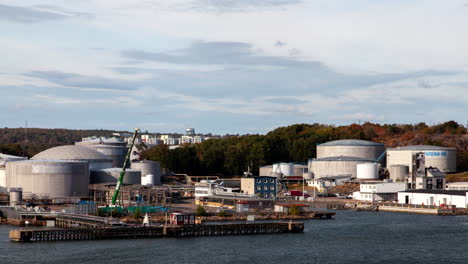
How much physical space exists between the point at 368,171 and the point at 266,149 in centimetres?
2312

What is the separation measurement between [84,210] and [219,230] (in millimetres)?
14236

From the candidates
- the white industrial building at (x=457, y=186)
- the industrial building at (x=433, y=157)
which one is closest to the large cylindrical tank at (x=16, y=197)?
the white industrial building at (x=457, y=186)

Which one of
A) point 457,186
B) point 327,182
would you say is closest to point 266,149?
point 327,182

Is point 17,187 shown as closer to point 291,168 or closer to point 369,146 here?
point 291,168

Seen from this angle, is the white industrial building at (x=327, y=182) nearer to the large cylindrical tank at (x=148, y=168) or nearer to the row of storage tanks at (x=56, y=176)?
the large cylindrical tank at (x=148, y=168)

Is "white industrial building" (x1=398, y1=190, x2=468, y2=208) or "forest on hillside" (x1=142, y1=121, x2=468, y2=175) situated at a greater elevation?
"forest on hillside" (x1=142, y1=121, x2=468, y2=175)

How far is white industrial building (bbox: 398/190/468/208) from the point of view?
70.6m

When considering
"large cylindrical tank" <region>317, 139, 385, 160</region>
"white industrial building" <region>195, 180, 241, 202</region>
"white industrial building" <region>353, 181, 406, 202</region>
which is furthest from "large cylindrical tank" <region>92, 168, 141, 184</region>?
"large cylindrical tank" <region>317, 139, 385, 160</region>

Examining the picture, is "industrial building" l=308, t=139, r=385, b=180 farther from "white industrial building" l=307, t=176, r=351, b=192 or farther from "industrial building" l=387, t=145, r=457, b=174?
"industrial building" l=387, t=145, r=457, b=174

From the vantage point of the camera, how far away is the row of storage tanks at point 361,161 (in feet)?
315

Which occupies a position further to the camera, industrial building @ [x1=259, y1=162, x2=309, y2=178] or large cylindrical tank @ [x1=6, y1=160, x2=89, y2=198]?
industrial building @ [x1=259, y1=162, x2=309, y2=178]

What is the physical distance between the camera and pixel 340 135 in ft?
425

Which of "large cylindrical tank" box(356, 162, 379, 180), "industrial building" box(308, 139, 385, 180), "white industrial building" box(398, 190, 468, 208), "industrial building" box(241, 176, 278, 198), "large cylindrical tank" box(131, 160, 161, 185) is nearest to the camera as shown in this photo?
"white industrial building" box(398, 190, 468, 208)

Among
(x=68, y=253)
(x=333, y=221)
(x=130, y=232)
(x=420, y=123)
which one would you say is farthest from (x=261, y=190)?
(x=420, y=123)
